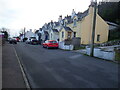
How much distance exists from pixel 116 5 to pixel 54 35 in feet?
64.7

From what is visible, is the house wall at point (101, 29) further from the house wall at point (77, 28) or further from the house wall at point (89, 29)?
the house wall at point (77, 28)

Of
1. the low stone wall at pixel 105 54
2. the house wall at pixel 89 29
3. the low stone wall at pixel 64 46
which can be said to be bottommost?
the low stone wall at pixel 105 54

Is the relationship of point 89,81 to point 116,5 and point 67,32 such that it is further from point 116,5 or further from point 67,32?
Answer: point 116,5

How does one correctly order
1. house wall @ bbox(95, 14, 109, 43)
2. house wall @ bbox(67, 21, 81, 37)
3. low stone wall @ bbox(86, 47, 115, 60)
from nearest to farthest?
1. low stone wall @ bbox(86, 47, 115, 60)
2. house wall @ bbox(67, 21, 81, 37)
3. house wall @ bbox(95, 14, 109, 43)

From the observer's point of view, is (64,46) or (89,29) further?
(89,29)

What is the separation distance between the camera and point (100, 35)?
28141mm

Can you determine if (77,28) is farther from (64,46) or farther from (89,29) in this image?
(64,46)

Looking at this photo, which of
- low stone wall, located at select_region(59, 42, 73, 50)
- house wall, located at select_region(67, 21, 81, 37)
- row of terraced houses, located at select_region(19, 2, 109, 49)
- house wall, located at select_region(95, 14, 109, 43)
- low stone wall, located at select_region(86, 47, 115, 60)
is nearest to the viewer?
low stone wall, located at select_region(86, 47, 115, 60)

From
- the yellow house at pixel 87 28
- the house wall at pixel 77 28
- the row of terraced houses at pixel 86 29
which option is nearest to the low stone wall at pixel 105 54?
the row of terraced houses at pixel 86 29

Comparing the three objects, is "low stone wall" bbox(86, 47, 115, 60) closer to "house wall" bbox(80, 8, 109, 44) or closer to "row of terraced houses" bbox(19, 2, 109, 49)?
"row of terraced houses" bbox(19, 2, 109, 49)

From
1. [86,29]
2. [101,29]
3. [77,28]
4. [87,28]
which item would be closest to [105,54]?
[86,29]

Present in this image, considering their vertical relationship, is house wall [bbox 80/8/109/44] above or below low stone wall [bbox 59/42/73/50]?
above

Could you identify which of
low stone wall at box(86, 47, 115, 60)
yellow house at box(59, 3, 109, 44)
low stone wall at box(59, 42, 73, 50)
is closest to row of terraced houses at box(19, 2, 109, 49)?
yellow house at box(59, 3, 109, 44)

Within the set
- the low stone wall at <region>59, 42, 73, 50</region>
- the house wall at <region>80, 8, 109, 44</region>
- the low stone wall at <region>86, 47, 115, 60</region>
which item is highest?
the house wall at <region>80, 8, 109, 44</region>
